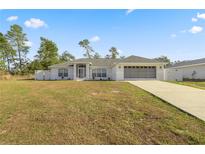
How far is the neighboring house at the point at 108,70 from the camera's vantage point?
2733 centimetres

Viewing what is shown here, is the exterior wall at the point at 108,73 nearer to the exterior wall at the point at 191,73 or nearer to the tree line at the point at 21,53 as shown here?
the exterior wall at the point at 191,73

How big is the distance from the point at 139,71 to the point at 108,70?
5.45 m

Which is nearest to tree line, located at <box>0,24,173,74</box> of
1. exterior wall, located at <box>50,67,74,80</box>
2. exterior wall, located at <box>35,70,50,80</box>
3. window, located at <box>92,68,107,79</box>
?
exterior wall, located at <box>35,70,50,80</box>

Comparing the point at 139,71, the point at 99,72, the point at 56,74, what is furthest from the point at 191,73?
the point at 56,74

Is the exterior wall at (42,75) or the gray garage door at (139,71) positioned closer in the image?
the gray garage door at (139,71)

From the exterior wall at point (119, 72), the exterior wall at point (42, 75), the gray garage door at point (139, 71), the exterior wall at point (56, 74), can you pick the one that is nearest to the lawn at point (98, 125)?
the exterior wall at point (119, 72)

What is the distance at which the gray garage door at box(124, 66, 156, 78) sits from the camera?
27.5 meters

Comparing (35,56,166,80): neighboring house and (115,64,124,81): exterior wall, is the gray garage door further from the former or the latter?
(115,64,124,81): exterior wall

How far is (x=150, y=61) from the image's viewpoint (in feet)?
89.9

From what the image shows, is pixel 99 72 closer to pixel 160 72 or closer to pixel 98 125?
pixel 160 72

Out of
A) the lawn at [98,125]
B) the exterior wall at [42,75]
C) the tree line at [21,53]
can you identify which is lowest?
the lawn at [98,125]
